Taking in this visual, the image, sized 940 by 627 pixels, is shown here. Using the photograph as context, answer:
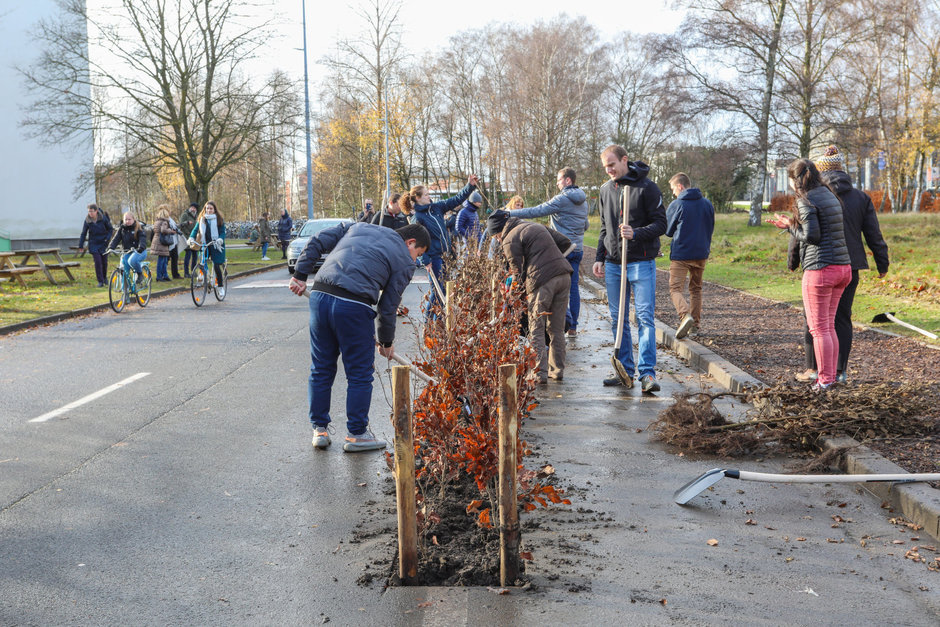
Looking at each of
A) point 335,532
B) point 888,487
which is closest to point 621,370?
point 888,487

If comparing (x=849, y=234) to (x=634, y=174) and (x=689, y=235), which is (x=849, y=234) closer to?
(x=634, y=174)

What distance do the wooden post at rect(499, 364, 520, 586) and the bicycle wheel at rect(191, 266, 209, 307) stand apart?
13.3 meters

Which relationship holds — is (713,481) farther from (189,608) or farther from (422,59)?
(422,59)

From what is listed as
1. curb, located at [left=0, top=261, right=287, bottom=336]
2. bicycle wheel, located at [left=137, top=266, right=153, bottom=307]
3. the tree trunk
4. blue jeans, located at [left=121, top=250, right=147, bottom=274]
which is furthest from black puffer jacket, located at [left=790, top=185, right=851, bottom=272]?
the tree trunk

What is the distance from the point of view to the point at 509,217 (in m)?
8.73

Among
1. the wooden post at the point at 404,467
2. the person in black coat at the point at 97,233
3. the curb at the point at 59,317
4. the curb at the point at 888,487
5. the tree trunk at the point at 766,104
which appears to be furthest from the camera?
the tree trunk at the point at 766,104

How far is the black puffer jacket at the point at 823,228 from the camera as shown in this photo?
275 inches

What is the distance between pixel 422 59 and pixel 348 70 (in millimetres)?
5883

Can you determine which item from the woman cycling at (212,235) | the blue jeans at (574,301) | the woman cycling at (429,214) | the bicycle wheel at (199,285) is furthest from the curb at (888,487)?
the woman cycling at (212,235)

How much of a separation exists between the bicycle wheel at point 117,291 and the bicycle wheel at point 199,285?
1.23 m

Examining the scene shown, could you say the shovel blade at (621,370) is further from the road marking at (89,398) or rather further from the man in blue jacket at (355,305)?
the road marking at (89,398)

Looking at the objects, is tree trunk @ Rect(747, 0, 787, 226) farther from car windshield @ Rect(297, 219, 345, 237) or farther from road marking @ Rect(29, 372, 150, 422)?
road marking @ Rect(29, 372, 150, 422)

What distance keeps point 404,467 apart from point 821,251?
15.7 ft

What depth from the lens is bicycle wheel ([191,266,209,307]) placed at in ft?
52.6
